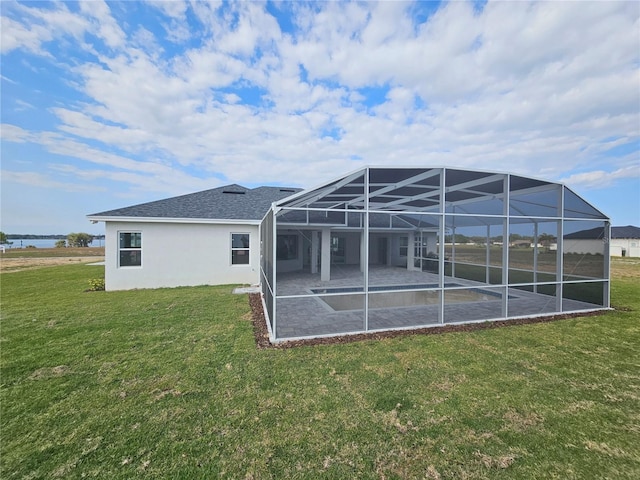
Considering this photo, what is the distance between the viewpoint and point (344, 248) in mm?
19719

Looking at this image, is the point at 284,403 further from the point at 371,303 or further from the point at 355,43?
the point at 355,43

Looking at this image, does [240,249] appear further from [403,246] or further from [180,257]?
[403,246]

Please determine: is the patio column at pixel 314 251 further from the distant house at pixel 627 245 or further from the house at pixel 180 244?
the distant house at pixel 627 245

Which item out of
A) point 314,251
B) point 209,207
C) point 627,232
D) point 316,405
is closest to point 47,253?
point 209,207

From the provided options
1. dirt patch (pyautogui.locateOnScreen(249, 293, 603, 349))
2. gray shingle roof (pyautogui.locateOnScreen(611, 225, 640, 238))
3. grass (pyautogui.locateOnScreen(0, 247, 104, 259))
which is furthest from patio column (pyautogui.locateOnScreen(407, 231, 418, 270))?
gray shingle roof (pyautogui.locateOnScreen(611, 225, 640, 238))

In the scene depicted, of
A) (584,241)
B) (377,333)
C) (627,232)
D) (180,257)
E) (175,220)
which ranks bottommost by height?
(377,333)

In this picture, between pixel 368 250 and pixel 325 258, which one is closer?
pixel 368 250

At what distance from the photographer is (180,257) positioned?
11555 millimetres

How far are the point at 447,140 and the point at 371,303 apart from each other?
547 inches

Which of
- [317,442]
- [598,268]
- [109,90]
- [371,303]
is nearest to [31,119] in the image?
[109,90]

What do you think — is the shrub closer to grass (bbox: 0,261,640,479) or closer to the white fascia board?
the white fascia board

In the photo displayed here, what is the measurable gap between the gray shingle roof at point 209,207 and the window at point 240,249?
0.90 m

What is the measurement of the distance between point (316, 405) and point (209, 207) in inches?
438

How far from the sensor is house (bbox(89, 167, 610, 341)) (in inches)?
265
